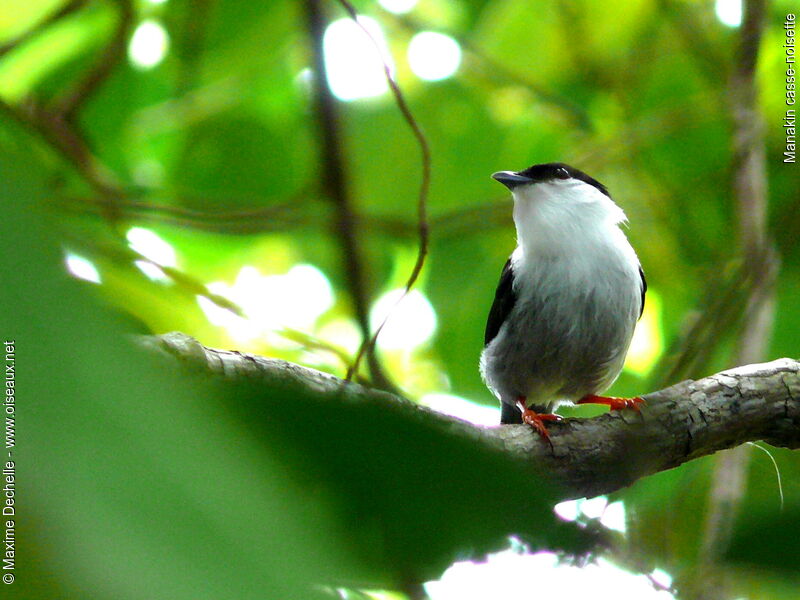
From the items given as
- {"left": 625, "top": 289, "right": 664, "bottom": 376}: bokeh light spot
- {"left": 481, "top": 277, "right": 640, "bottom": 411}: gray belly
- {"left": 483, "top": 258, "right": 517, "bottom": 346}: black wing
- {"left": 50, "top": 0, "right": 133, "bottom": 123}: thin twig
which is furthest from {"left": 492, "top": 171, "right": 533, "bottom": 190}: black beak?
{"left": 50, "top": 0, "right": 133, "bottom": 123}: thin twig

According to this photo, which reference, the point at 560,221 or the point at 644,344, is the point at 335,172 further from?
the point at 644,344

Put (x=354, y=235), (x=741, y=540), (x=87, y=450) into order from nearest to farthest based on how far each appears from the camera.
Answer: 1. (x=87, y=450)
2. (x=741, y=540)
3. (x=354, y=235)

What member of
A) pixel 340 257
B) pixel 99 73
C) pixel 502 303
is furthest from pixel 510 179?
pixel 340 257

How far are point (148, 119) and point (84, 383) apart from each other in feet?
12.8

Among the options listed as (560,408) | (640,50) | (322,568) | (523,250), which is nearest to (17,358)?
(322,568)

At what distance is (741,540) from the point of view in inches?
22.4

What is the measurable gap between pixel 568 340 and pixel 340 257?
11.5 feet

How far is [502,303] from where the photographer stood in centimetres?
444

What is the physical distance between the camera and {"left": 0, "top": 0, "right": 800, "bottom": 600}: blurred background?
33 centimetres

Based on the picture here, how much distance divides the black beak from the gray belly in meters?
0.61

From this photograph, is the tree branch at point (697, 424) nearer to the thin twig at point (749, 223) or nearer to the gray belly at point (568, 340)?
the thin twig at point (749, 223)

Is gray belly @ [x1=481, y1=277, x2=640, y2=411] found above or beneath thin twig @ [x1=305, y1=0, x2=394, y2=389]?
above

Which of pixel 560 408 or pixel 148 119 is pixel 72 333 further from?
pixel 560 408

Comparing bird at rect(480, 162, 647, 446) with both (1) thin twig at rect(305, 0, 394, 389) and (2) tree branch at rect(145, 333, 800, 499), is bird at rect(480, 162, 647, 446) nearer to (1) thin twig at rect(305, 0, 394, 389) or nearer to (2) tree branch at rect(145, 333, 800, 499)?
(2) tree branch at rect(145, 333, 800, 499)
